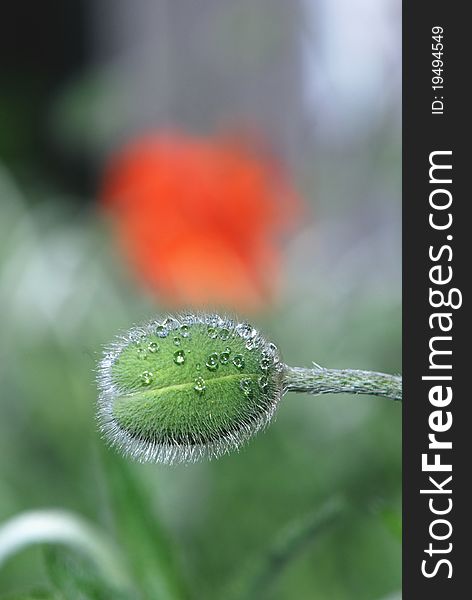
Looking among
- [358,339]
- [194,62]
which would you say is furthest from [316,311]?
[194,62]

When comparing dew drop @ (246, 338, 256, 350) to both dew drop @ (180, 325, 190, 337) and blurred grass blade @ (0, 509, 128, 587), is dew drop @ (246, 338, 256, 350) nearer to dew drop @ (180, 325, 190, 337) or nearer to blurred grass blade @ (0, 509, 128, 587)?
dew drop @ (180, 325, 190, 337)

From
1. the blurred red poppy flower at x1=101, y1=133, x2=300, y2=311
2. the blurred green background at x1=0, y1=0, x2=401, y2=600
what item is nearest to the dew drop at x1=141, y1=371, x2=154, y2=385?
the blurred green background at x1=0, y1=0, x2=401, y2=600

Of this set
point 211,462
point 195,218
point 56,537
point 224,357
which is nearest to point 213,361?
point 224,357

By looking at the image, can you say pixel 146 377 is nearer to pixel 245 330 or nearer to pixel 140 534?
pixel 245 330

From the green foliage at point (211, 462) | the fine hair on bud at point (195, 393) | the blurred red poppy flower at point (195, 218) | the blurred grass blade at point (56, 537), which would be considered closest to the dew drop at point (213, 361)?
the fine hair on bud at point (195, 393)

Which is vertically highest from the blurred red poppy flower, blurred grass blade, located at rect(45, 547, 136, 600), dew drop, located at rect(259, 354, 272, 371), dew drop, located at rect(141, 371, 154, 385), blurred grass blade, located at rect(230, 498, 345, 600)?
the blurred red poppy flower

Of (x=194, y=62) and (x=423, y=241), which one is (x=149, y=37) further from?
(x=423, y=241)
